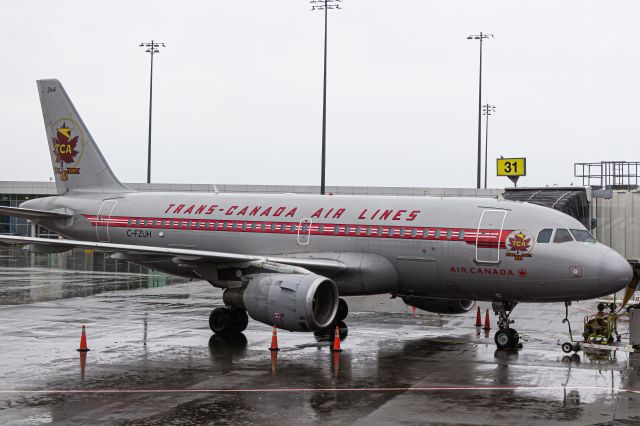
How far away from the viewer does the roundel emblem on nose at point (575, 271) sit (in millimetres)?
21161

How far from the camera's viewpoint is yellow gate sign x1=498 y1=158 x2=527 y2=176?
42.9 metres

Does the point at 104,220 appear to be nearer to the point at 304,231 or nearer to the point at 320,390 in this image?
the point at 304,231

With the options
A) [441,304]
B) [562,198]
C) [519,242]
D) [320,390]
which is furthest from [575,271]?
[562,198]

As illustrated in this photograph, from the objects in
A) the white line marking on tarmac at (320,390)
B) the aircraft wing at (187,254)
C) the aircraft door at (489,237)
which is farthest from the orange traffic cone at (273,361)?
the aircraft door at (489,237)

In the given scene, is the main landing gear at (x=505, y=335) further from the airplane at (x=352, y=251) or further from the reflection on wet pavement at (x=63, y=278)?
the reflection on wet pavement at (x=63, y=278)

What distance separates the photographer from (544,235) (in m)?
21.9

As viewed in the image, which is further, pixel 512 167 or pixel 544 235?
pixel 512 167

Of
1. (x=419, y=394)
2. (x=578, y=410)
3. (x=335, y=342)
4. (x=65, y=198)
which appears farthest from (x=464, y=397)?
(x=65, y=198)

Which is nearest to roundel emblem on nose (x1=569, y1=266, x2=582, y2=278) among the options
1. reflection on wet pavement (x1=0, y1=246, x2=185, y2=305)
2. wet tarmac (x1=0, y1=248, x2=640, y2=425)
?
wet tarmac (x1=0, y1=248, x2=640, y2=425)

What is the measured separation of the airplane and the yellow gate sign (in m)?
18.8

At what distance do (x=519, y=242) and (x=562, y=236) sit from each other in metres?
1.13

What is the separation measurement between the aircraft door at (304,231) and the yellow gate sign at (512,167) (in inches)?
801

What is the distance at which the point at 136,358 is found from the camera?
20625 millimetres

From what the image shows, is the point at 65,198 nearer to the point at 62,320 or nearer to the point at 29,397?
the point at 62,320
